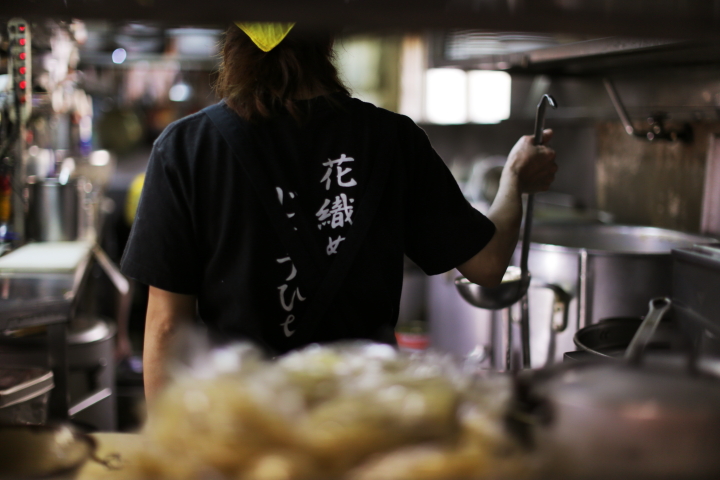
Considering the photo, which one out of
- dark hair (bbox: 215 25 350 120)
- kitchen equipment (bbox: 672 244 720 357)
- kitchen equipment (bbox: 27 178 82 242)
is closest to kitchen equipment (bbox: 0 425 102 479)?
dark hair (bbox: 215 25 350 120)

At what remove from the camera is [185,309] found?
1.29m

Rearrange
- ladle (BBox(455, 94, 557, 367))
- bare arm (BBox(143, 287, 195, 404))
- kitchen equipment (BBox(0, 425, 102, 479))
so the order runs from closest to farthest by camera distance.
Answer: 1. kitchen equipment (BBox(0, 425, 102, 479))
2. bare arm (BBox(143, 287, 195, 404))
3. ladle (BBox(455, 94, 557, 367))

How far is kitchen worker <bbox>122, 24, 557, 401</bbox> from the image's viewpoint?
122 cm

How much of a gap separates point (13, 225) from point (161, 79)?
5112 millimetres

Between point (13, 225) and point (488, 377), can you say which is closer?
point (488, 377)

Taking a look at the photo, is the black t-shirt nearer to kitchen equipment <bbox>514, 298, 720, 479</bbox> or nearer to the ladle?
the ladle

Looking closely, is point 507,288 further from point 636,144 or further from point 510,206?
point 636,144

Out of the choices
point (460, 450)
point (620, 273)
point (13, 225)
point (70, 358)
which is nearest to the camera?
point (460, 450)

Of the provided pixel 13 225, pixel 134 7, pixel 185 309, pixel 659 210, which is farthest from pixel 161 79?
pixel 134 7

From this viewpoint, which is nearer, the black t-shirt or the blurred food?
the blurred food

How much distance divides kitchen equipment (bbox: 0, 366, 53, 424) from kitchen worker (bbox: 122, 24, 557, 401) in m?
0.58

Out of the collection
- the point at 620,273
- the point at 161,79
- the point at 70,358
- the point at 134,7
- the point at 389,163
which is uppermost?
the point at 161,79

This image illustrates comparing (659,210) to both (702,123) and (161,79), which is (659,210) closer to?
(702,123)

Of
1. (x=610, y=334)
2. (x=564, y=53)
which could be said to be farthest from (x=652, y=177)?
(x=610, y=334)
